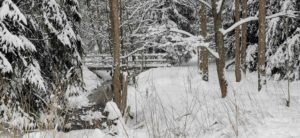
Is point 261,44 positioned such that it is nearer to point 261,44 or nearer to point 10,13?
point 261,44

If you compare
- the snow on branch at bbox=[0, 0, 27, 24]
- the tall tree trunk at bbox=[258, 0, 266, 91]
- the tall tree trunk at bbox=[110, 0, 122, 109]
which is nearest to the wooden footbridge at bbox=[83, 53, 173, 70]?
the tall tree trunk at bbox=[258, 0, 266, 91]

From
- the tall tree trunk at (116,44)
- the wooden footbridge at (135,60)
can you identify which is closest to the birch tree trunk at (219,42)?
the tall tree trunk at (116,44)

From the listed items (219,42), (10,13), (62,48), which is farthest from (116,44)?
(10,13)

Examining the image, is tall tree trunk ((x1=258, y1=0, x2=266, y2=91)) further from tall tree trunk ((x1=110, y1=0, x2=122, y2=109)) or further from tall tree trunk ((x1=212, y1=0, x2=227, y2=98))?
tall tree trunk ((x1=110, y1=0, x2=122, y2=109))

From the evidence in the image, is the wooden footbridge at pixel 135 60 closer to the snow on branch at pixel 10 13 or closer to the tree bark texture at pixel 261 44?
the tree bark texture at pixel 261 44

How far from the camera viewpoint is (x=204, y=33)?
56.0 feet

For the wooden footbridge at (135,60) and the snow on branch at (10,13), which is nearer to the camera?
the snow on branch at (10,13)

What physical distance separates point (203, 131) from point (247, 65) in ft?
45.4

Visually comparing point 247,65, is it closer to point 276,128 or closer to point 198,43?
point 198,43

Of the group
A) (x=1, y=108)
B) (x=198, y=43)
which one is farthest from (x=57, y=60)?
(x=198, y=43)

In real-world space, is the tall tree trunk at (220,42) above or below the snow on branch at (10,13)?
below

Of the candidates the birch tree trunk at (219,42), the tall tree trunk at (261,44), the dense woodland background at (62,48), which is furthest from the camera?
the tall tree trunk at (261,44)

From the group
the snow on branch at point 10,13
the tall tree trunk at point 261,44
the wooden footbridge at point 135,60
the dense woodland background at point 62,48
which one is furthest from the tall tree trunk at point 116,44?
the wooden footbridge at point 135,60

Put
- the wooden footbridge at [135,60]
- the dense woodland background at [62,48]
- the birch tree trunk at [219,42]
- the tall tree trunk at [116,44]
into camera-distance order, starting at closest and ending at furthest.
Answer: the dense woodland background at [62,48]
the birch tree trunk at [219,42]
the tall tree trunk at [116,44]
the wooden footbridge at [135,60]
